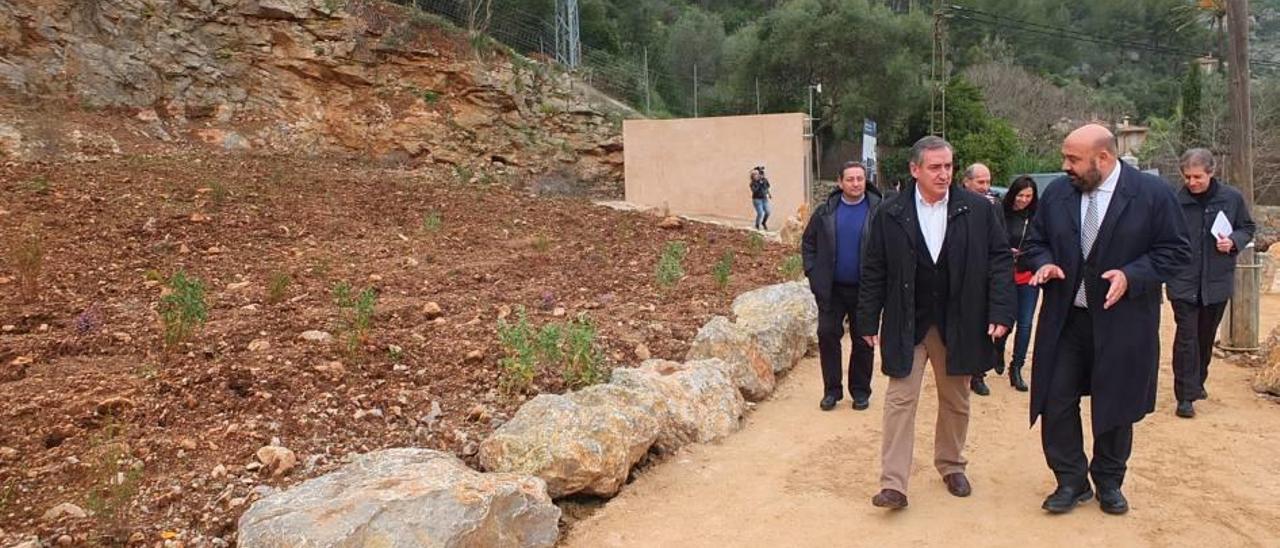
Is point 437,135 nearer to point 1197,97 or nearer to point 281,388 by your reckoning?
point 281,388

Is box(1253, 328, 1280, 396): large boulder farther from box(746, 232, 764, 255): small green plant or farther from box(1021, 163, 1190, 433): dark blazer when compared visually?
box(746, 232, 764, 255): small green plant

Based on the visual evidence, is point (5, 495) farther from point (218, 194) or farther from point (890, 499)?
point (218, 194)

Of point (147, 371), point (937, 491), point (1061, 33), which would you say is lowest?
point (937, 491)

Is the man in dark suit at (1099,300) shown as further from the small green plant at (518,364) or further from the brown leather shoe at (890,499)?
the small green plant at (518,364)

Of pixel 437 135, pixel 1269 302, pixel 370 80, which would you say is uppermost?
pixel 370 80

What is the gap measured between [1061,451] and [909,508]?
2.14ft

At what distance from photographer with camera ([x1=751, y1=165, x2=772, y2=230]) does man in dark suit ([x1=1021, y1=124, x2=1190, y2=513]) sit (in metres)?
12.9

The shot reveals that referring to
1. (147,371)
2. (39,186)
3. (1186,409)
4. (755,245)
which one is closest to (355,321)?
(147,371)

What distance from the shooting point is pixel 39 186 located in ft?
31.6

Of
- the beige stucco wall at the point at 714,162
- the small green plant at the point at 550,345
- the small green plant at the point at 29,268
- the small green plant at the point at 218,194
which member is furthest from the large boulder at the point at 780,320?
the beige stucco wall at the point at 714,162

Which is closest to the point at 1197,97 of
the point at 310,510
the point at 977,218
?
the point at 977,218

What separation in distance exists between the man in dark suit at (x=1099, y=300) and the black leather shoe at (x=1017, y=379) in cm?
225

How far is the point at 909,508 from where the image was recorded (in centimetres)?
378

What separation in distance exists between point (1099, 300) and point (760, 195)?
13.2m
